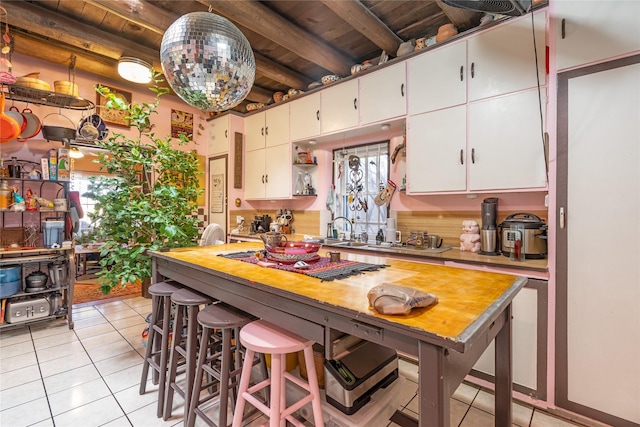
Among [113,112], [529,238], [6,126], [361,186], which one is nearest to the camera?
[529,238]

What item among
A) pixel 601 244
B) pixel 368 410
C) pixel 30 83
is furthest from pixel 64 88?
pixel 601 244

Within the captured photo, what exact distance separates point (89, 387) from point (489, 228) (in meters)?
3.29

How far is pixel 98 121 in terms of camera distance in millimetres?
3762

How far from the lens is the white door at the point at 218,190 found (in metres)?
4.66

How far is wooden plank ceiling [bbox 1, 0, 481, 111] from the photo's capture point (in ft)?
8.12

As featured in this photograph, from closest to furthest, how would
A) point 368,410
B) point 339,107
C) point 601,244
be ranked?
point 368,410 < point 601,244 < point 339,107

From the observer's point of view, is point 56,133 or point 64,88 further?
point 56,133

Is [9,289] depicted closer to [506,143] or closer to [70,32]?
[70,32]

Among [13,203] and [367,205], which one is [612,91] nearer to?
[367,205]

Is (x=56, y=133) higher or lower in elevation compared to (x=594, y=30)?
lower

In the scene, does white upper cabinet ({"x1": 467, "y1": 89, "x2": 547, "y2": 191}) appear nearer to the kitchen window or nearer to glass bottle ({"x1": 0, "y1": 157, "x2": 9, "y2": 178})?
the kitchen window

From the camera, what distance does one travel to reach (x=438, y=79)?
2584 millimetres

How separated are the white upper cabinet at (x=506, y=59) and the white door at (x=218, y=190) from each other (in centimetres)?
360

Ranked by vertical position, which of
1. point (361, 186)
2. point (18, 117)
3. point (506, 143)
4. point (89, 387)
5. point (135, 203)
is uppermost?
point (18, 117)
